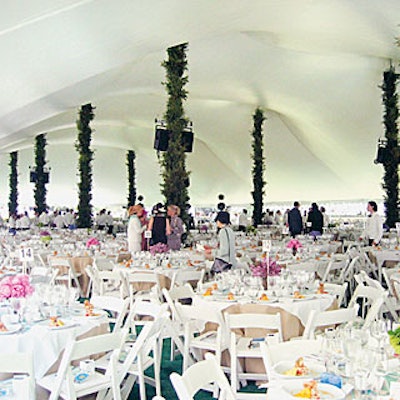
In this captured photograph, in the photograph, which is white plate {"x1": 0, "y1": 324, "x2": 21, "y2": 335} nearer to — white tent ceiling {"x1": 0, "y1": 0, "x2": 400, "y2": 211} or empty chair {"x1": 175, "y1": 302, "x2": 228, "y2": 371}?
empty chair {"x1": 175, "y1": 302, "x2": 228, "y2": 371}

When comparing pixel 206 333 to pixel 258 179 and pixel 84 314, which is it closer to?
pixel 84 314

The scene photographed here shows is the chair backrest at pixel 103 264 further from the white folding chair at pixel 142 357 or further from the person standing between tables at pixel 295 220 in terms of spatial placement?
the person standing between tables at pixel 295 220

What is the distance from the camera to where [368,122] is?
21281 mm

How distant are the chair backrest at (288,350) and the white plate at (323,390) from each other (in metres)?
0.45

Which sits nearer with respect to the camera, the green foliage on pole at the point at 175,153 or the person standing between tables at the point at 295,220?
the green foliage on pole at the point at 175,153

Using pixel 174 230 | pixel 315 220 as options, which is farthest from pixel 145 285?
pixel 315 220

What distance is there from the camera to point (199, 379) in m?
2.74

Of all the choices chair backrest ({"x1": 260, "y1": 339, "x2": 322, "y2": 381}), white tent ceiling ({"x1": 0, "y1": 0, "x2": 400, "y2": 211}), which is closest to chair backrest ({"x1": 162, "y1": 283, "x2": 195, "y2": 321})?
chair backrest ({"x1": 260, "y1": 339, "x2": 322, "y2": 381})

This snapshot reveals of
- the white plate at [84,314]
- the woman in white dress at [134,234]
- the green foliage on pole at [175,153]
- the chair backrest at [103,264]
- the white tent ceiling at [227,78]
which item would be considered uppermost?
the white tent ceiling at [227,78]

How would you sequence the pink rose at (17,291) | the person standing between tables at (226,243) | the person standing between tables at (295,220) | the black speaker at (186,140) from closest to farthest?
the pink rose at (17,291)
the person standing between tables at (226,243)
the black speaker at (186,140)
the person standing between tables at (295,220)

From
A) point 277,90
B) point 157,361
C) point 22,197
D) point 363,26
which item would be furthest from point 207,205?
point 157,361

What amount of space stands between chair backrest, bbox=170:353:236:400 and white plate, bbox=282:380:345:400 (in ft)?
0.94

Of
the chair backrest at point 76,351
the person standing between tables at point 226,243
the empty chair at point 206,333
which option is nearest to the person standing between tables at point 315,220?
the person standing between tables at point 226,243

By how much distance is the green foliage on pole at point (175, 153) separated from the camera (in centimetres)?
1159
